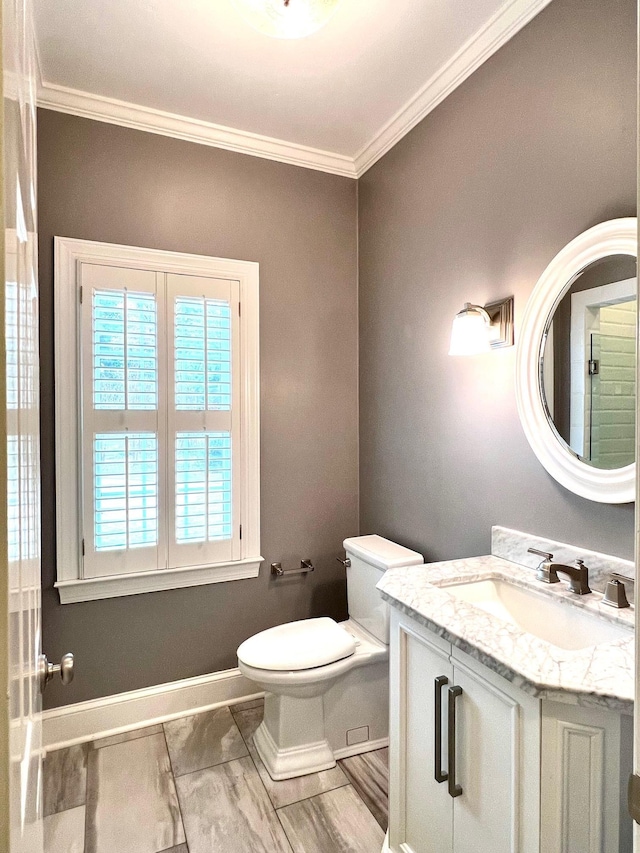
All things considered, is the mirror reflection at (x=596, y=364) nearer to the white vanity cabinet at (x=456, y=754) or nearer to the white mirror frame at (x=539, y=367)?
the white mirror frame at (x=539, y=367)

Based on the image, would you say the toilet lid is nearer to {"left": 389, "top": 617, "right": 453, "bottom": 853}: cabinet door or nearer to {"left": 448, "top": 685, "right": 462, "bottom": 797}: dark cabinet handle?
{"left": 389, "top": 617, "right": 453, "bottom": 853}: cabinet door

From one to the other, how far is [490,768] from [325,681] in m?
0.87

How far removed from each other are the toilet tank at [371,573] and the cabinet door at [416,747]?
0.59m

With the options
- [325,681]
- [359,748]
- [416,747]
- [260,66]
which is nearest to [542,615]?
[416,747]

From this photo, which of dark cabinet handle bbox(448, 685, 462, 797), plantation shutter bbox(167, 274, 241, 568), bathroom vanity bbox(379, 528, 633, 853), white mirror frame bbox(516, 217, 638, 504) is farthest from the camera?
plantation shutter bbox(167, 274, 241, 568)

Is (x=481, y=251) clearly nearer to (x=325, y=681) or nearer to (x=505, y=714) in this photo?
(x=505, y=714)

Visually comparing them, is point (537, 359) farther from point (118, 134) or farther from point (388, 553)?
point (118, 134)

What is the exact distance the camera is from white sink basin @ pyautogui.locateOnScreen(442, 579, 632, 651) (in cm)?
125

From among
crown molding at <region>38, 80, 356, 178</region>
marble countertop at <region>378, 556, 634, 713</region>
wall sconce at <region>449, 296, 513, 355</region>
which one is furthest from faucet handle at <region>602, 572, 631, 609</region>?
crown molding at <region>38, 80, 356, 178</region>

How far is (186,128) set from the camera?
225 cm

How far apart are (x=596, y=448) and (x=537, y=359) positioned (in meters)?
0.35

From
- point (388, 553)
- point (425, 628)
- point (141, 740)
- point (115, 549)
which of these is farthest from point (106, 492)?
point (425, 628)

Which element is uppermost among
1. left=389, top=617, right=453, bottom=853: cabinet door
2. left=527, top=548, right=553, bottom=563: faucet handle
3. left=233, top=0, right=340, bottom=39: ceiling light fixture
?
left=233, top=0, right=340, bottom=39: ceiling light fixture

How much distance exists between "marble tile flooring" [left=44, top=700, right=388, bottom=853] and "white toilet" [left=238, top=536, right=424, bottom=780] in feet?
0.23
